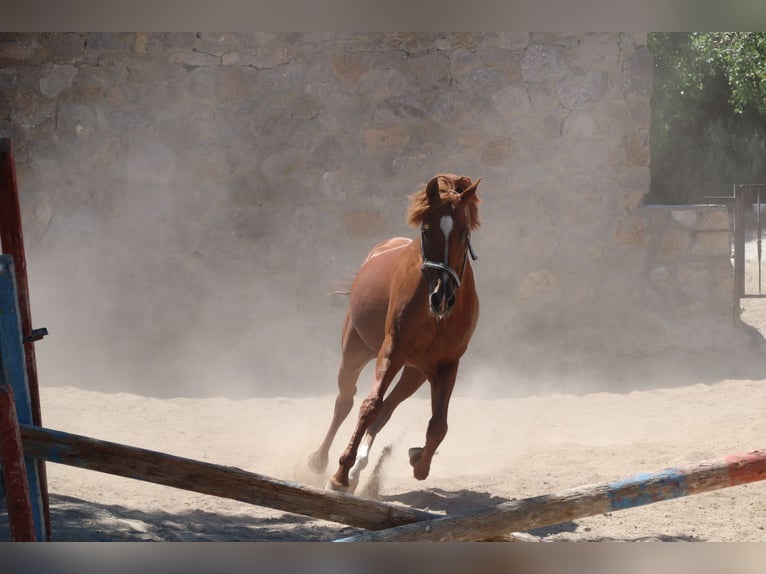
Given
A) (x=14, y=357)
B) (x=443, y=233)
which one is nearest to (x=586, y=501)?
(x=443, y=233)

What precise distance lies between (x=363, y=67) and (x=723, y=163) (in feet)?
25.4

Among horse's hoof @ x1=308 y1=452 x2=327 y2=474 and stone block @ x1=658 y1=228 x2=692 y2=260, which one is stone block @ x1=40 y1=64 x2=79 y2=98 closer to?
horse's hoof @ x1=308 y1=452 x2=327 y2=474

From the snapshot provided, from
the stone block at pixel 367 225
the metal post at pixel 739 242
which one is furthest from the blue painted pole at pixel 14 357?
the metal post at pixel 739 242

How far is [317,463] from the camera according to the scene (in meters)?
4.68

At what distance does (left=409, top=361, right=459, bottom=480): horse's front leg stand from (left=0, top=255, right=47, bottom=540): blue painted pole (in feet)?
5.35

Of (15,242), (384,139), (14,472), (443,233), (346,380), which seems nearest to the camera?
Result: (14,472)

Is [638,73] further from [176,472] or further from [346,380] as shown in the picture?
[176,472]

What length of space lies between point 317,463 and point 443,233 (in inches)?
63.8

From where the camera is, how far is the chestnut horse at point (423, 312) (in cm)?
367

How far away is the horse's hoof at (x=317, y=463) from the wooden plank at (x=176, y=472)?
1.76 metres

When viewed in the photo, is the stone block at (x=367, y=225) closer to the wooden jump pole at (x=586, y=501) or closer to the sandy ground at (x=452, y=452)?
the sandy ground at (x=452, y=452)

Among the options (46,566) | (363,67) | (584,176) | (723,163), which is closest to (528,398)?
(584,176)

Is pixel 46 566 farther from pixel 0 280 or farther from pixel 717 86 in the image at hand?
pixel 717 86

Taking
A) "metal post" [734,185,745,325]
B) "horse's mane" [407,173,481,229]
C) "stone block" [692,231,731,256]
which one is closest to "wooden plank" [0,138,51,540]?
"horse's mane" [407,173,481,229]
